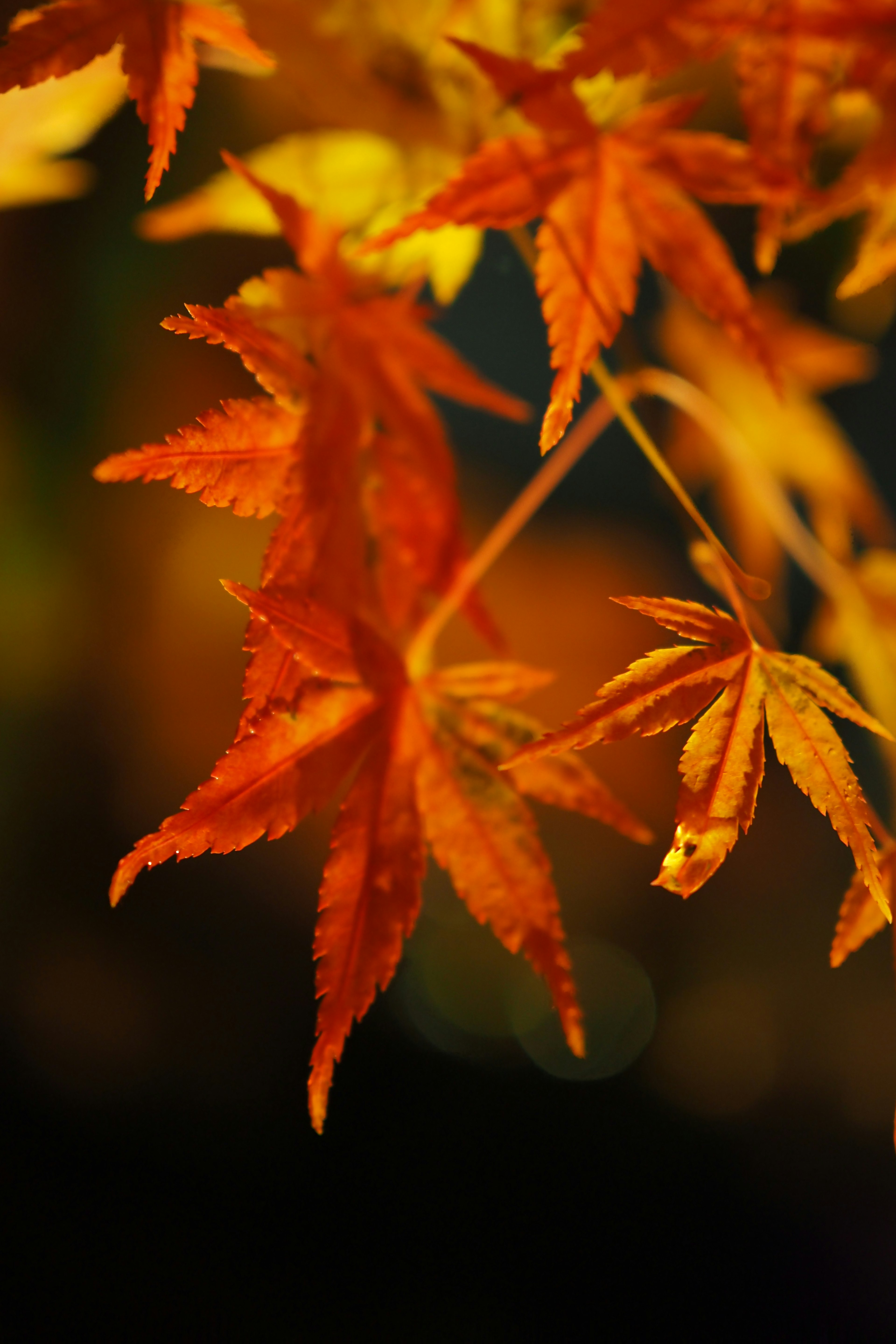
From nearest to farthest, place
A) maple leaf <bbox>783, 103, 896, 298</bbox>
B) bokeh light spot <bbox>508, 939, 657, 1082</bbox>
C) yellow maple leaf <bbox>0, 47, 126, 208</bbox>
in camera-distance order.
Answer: maple leaf <bbox>783, 103, 896, 298</bbox> → yellow maple leaf <bbox>0, 47, 126, 208</bbox> → bokeh light spot <bbox>508, 939, 657, 1082</bbox>

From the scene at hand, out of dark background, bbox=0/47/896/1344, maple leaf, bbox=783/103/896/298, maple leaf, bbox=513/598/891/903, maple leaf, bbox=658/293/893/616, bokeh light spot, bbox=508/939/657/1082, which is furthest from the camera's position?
bokeh light spot, bbox=508/939/657/1082

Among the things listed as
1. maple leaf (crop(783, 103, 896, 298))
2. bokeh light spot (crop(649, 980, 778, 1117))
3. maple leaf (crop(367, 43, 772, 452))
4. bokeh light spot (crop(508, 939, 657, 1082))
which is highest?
maple leaf (crop(367, 43, 772, 452))

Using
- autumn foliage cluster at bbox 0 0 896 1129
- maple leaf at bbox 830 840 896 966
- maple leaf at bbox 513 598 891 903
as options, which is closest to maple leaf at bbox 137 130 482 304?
autumn foliage cluster at bbox 0 0 896 1129

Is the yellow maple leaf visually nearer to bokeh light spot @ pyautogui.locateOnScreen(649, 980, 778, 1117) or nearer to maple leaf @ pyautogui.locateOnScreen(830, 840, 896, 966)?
maple leaf @ pyautogui.locateOnScreen(830, 840, 896, 966)

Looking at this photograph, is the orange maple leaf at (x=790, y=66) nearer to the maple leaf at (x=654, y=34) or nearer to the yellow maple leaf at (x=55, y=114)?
the maple leaf at (x=654, y=34)

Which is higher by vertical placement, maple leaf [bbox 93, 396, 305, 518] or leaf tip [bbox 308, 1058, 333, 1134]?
maple leaf [bbox 93, 396, 305, 518]

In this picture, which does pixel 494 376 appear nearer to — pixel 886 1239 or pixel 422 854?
pixel 422 854

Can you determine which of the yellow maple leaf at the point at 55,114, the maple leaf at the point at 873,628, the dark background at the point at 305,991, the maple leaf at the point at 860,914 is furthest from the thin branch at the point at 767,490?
the dark background at the point at 305,991

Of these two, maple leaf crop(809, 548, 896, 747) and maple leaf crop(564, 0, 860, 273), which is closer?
maple leaf crop(564, 0, 860, 273)

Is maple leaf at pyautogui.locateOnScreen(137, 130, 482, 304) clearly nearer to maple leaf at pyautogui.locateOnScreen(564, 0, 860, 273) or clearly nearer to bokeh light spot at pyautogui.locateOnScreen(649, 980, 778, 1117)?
maple leaf at pyautogui.locateOnScreen(564, 0, 860, 273)
